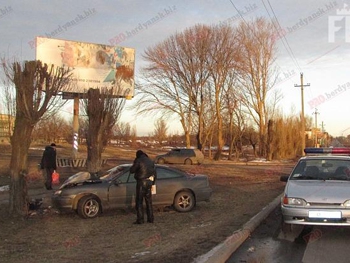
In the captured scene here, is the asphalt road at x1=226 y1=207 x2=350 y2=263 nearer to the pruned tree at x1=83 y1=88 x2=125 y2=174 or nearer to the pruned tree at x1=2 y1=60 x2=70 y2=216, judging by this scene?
the pruned tree at x1=2 y1=60 x2=70 y2=216

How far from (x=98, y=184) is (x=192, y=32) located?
35.8 meters

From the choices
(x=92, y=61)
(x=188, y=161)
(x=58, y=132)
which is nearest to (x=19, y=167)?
(x=92, y=61)

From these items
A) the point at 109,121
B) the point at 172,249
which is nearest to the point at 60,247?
the point at 172,249

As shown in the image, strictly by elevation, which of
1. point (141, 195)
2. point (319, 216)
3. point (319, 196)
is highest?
point (319, 196)

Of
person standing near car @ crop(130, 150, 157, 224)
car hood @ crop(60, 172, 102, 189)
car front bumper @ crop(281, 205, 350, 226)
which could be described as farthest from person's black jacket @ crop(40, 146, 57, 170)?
car front bumper @ crop(281, 205, 350, 226)

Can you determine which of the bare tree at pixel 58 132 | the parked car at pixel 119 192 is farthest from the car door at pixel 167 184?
Result: the bare tree at pixel 58 132

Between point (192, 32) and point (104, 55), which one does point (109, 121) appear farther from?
point (192, 32)

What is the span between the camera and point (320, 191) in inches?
314

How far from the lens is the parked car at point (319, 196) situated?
7.59m

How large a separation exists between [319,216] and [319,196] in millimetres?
372

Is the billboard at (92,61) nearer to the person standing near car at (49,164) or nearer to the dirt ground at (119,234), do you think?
the person standing near car at (49,164)

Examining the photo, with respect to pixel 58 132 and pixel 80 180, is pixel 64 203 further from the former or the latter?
pixel 58 132

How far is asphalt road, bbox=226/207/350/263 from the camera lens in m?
6.59

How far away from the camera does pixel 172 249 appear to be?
693 centimetres
